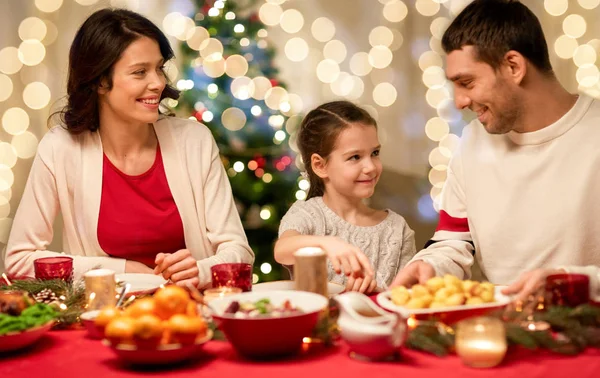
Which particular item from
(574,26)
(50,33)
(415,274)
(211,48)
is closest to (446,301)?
(415,274)

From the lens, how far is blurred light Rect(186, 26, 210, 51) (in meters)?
3.64

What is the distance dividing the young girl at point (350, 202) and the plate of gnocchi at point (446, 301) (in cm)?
118

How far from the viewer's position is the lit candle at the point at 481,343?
1164mm

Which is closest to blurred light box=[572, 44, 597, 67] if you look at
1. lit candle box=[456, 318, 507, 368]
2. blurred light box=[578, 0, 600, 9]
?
blurred light box=[578, 0, 600, 9]

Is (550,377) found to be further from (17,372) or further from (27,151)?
(27,151)

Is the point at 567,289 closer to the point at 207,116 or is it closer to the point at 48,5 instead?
the point at 207,116

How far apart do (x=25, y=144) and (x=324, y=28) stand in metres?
1.82

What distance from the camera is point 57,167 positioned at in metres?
2.44

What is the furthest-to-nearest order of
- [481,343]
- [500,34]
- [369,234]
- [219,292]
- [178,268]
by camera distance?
1. [369,234]
2. [500,34]
3. [178,268]
4. [219,292]
5. [481,343]

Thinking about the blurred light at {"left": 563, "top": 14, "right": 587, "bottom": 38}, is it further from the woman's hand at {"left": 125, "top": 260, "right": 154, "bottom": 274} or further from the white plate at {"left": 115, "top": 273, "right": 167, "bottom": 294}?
the white plate at {"left": 115, "top": 273, "right": 167, "bottom": 294}

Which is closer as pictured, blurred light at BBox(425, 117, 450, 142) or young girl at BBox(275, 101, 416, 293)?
young girl at BBox(275, 101, 416, 293)

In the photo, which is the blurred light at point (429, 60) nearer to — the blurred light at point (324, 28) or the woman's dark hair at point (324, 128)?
the blurred light at point (324, 28)

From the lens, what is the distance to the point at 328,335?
132cm

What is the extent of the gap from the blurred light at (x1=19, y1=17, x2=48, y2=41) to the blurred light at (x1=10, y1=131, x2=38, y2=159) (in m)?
0.54
